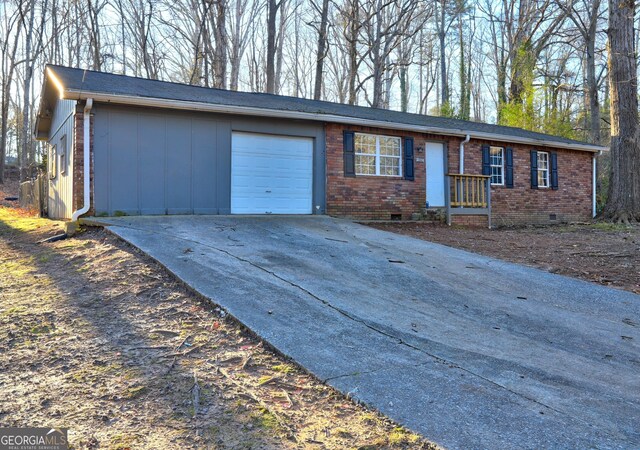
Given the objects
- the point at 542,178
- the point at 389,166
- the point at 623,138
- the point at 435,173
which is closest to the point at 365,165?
the point at 389,166

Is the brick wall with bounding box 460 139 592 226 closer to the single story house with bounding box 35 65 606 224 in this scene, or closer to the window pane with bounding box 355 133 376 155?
the single story house with bounding box 35 65 606 224

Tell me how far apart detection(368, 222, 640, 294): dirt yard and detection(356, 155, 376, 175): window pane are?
52.9 inches

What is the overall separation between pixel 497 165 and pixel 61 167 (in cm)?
1164

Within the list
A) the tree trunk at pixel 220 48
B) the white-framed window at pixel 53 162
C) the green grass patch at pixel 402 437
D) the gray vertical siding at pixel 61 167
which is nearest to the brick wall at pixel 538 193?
the gray vertical siding at pixel 61 167

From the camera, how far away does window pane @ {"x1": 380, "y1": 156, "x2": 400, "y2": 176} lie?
36.3 ft

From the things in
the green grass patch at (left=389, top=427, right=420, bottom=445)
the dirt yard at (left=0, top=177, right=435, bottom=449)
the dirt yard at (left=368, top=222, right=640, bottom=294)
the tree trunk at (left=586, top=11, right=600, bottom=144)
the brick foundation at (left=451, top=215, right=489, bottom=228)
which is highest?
the tree trunk at (left=586, top=11, right=600, bottom=144)

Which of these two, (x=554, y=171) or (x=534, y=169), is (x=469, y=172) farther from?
(x=554, y=171)

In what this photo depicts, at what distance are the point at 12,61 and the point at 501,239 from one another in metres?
28.2

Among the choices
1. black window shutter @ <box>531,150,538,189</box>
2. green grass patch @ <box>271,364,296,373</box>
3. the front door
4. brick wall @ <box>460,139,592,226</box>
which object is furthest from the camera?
black window shutter @ <box>531,150,538,189</box>

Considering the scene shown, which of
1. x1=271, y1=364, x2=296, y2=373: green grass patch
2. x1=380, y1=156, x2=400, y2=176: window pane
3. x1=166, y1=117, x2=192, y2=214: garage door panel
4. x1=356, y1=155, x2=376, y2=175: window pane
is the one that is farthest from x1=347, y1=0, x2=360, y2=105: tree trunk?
x1=271, y1=364, x2=296, y2=373: green grass patch

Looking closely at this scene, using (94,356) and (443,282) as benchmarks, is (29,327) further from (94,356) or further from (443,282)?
(443,282)

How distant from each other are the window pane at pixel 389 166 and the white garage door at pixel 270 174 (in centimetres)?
197

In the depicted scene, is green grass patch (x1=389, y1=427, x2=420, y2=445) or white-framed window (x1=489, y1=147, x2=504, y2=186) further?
white-framed window (x1=489, y1=147, x2=504, y2=186)

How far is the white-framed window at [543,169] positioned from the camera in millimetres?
13930
